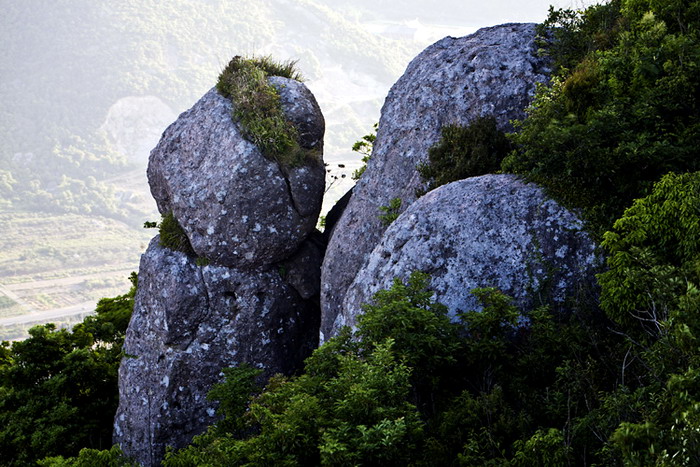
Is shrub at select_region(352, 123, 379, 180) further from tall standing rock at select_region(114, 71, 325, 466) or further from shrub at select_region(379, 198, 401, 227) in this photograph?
shrub at select_region(379, 198, 401, 227)

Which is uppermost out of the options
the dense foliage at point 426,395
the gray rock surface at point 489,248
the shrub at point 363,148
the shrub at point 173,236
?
the shrub at point 363,148

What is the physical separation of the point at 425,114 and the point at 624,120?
6.30m

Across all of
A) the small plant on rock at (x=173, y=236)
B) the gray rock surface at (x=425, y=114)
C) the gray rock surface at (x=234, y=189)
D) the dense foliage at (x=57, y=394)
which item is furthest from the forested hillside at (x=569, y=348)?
the small plant on rock at (x=173, y=236)

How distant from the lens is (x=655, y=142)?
8367 mm

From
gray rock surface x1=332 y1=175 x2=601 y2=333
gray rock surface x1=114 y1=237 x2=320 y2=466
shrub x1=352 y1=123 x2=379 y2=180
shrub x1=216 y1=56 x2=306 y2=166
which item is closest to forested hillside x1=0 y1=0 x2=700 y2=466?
gray rock surface x1=332 y1=175 x2=601 y2=333

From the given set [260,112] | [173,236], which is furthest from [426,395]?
[173,236]

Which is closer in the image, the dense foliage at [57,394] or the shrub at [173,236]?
the dense foliage at [57,394]

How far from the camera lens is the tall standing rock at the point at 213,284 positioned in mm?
15281

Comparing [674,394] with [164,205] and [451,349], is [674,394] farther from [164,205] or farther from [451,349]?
[164,205]

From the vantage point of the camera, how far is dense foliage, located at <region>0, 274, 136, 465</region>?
14.8 m

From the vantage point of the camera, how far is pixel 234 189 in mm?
15062

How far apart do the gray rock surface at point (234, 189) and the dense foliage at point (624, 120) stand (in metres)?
7.07

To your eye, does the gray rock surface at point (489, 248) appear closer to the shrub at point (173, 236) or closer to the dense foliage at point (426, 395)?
the dense foliage at point (426, 395)

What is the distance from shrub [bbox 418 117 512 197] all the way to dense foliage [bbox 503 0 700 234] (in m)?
1.67
